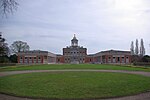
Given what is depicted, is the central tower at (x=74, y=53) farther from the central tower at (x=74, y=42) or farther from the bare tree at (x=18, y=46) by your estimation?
the bare tree at (x=18, y=46)

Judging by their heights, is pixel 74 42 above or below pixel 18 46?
above

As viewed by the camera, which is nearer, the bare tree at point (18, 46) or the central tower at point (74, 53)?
the bare tree at point (18, 46)

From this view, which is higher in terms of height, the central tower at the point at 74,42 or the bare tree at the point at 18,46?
the central tower at the point at 74,42

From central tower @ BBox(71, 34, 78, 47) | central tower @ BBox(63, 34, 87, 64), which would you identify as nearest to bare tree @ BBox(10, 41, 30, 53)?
central tower @ BBox(63, 34, 87, 64)

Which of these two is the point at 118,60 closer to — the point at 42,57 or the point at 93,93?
the point at 42,57

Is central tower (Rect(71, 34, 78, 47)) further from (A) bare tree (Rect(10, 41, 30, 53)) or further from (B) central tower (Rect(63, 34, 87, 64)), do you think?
(A) bare tree (Rect(10, 41, 30, 53))

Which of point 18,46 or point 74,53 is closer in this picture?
point 18,46

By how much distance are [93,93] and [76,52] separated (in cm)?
11388

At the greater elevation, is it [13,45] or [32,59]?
[13,45]

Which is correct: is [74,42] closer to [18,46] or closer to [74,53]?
[74,53]

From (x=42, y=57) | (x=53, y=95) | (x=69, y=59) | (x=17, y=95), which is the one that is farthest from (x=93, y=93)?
(x=69, y=59)

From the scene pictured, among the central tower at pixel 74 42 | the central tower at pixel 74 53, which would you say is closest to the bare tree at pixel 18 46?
the central tower at pixel 74 53

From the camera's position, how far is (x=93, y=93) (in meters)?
11.9

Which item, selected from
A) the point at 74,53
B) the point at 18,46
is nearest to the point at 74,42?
the point at 74,53
